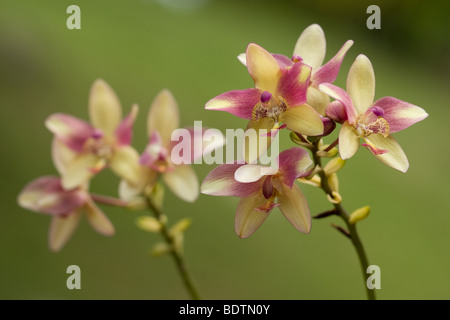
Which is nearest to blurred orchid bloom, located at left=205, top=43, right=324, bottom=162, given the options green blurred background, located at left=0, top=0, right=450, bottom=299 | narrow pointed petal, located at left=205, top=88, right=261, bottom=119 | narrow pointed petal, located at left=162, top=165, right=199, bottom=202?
narrow pointed petal, located at left=205, top=88, right=261, bottom=119

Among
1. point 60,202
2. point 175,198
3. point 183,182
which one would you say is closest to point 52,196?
point 60,202

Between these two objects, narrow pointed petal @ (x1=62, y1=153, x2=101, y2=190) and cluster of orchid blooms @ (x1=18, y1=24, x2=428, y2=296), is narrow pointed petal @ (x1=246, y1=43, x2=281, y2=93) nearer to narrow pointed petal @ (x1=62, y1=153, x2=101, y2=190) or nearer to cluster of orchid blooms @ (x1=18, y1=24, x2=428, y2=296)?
cluster of orchid blooms @ (x1=18, y1=24, x2=428, y2=296)

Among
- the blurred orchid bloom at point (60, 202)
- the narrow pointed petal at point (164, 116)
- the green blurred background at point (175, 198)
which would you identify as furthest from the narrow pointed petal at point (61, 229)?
the green blurred background at point (175, 198)

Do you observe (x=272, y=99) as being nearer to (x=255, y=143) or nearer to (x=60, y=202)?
(x=255, y=143)

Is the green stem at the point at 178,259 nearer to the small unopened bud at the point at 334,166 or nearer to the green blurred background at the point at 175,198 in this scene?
the small unopened bud at the point at 334,166

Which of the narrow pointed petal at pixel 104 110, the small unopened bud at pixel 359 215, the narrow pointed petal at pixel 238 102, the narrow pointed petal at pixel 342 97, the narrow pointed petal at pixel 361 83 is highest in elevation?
the narrow pointed petal at pixel 104 110

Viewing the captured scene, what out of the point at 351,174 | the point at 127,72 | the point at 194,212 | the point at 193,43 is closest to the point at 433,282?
the point at 351,174
